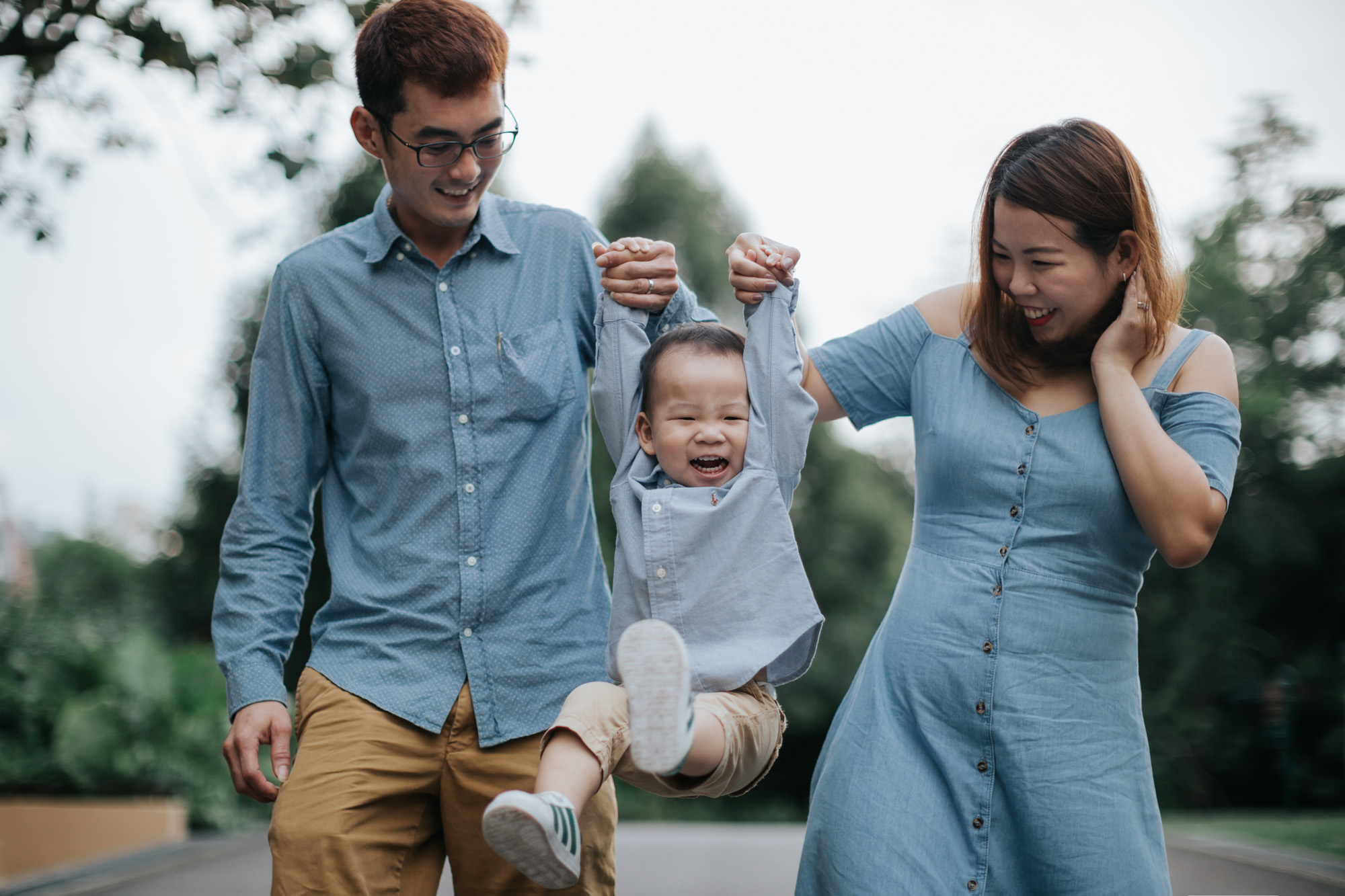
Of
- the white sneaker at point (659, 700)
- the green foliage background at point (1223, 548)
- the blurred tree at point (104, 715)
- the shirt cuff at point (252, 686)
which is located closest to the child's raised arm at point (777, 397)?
the white sneaker at point (659, 700)

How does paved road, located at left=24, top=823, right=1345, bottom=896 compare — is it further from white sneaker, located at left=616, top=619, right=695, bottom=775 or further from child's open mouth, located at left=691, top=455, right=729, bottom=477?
white sneaker, located at left=616, top=619, right=695, bottom=775

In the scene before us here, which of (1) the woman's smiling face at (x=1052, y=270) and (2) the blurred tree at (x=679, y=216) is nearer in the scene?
(1) the woman's smiling face at (x=1052, y=270)

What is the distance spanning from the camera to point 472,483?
236cm

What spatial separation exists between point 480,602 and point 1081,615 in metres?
1.16

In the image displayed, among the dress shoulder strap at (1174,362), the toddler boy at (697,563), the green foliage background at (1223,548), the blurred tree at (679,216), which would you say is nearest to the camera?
the toddler boy at (697,563)

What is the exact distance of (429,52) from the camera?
2.29 m

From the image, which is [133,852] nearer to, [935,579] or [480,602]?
[480,602]

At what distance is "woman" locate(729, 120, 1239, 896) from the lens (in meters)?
2.06

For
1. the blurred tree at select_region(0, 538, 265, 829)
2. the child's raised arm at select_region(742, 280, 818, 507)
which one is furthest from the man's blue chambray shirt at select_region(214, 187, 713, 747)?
the blurred tree at select_region(0, 538, 265, 829)

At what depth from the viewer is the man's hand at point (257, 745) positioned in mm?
2211

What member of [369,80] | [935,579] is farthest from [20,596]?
[935,579]

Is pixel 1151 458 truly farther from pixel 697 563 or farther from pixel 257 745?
pixel 257 745

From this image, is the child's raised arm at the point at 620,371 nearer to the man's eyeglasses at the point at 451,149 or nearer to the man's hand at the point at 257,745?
the man's eyeglasses at the point at 451,149

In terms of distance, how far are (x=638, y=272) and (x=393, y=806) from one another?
116 cm
